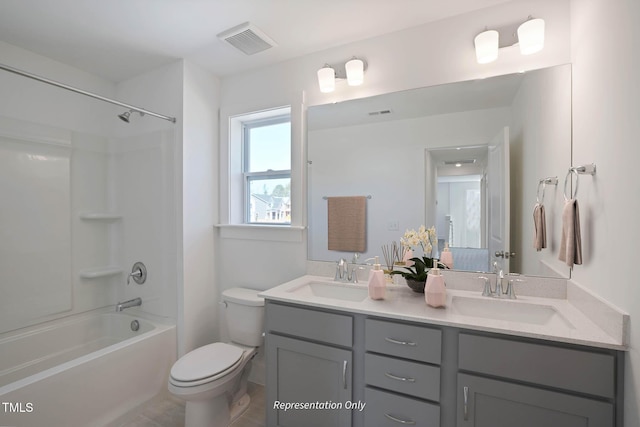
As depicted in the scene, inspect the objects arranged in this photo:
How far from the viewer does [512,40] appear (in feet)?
5.22

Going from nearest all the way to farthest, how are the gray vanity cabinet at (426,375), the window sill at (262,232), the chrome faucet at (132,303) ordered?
the gray vanity cabinet at (426,375)
the window sill at (262,232)
the chrome faucet at (132,303)

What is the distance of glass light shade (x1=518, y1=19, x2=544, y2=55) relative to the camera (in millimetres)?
1439

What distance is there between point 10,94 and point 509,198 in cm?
338

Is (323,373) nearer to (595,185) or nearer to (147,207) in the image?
(595,185)

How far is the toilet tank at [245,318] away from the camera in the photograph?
203 centimetres

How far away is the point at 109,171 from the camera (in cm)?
266

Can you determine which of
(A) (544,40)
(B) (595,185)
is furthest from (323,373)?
(A) (544,40)

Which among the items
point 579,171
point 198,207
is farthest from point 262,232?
point 579,171

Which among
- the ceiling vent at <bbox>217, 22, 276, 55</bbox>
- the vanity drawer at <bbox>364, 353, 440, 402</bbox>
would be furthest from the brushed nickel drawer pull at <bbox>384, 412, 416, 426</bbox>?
the ceiling vent at <bbox>217, 22, 276, 55</bbox>

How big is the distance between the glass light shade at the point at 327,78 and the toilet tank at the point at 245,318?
4.99 feet

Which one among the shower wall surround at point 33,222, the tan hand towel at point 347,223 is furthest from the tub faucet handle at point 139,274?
the tan hand towel at point 347,223

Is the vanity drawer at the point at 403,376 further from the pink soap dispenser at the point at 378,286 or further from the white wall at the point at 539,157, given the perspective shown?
the white wall at the point at 539,157

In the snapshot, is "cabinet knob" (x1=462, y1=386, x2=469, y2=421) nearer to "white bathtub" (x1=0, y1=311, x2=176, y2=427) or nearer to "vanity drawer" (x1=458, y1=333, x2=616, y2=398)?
"vanity drawer" (x1=458, y1=333, x2=616, y2=398)

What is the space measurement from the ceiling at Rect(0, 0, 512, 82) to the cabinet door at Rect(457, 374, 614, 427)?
1912 mm
